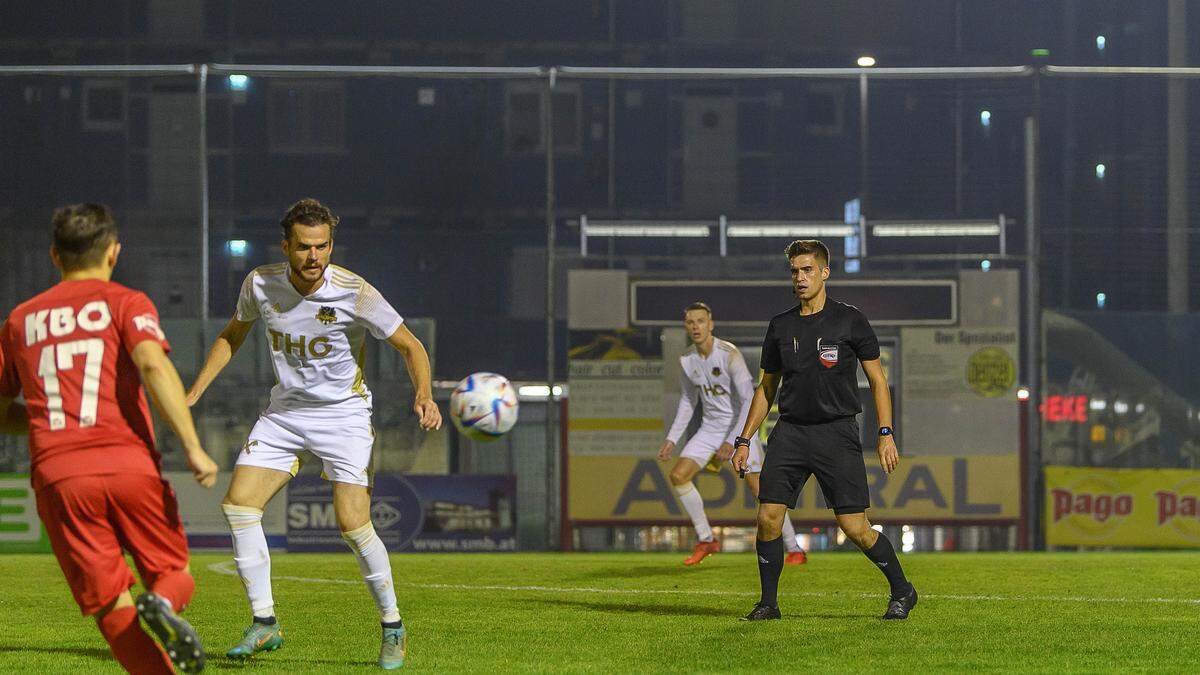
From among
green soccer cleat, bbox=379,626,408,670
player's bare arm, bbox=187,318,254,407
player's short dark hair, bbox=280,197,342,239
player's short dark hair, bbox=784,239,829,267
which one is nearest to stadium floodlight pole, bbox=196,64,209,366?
player's short dark hair, bbox=784,239,829,267

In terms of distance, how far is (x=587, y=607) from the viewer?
10430 millimetres

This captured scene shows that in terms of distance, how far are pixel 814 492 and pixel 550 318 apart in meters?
3.80

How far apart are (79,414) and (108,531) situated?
1.31 feet

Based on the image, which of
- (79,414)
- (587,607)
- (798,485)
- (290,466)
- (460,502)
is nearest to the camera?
(79,414)

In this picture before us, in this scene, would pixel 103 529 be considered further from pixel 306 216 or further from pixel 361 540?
pixel 306 216

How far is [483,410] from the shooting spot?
1105cm

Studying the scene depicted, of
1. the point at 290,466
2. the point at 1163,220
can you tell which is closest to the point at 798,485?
the point at 290,466

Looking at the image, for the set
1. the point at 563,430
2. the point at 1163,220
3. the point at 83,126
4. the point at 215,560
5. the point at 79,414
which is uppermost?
the point at 83,126

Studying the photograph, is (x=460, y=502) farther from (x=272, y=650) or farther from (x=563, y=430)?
(x=272, y=650)

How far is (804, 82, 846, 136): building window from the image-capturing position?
20.2 metres

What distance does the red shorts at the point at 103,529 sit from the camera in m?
5.25

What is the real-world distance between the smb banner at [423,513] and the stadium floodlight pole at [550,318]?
17.8 inches

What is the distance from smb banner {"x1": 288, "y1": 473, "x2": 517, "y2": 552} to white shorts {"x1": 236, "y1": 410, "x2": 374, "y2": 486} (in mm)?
11292

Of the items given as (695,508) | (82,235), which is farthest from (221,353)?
(695,508)
